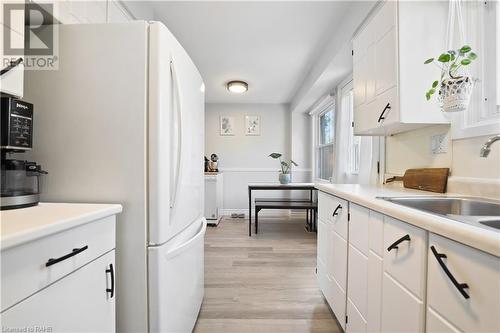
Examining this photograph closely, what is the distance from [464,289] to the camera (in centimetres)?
58

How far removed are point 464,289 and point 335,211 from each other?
3.04 feet

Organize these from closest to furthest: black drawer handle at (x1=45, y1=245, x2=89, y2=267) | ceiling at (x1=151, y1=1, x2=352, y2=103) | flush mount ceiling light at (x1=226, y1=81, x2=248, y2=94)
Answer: black drawer handle at (x1=45, y1=245, x2=89, y2=267) < ceiling at (x1=151, y1=1, x2=352, y2=103) < flush mount ceiling light at (x1=226, y1=81, x2=248, y2=94)

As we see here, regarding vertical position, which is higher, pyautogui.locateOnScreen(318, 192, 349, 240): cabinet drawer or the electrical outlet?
the electrical outlet

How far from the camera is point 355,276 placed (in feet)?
4.06

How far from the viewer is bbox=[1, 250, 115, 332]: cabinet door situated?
59 centimetres

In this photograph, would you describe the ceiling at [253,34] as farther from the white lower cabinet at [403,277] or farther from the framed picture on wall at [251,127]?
the white lower cabinet at [403,277]

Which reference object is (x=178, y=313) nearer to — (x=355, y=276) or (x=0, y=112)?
(x=355, y=276)

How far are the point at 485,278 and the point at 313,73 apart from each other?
3.14m

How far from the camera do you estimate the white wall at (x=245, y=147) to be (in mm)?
5160

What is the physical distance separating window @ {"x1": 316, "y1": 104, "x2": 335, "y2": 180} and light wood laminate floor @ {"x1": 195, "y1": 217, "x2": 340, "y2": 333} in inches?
51.6

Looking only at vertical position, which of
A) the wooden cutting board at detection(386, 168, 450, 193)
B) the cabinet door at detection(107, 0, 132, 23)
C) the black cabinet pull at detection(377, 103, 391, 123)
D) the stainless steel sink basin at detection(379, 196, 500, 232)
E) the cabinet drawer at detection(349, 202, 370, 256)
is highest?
the cabinet door at detection(107, 0, 132, 23)

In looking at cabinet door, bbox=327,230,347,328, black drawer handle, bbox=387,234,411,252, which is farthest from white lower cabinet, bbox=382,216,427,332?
cabinet door, bbox=327,230,347,328

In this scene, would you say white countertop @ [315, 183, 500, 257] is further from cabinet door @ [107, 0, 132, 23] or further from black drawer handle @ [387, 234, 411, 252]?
cabinet door @ [107, 0, 132, 23]

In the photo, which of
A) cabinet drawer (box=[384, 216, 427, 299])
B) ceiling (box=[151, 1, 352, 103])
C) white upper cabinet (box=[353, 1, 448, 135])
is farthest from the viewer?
ceiling (box=[151, 1, 352, 103])
